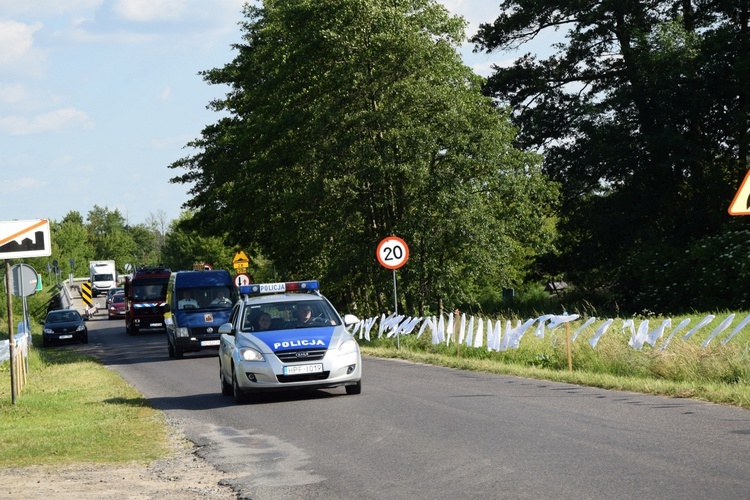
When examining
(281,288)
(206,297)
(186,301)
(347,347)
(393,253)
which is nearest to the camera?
(347,347)

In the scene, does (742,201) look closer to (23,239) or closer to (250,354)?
(250,354)

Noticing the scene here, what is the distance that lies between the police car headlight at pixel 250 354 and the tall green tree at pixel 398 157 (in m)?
16.7

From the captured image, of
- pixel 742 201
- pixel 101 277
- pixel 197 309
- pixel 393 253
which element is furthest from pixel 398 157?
pixel 101 277

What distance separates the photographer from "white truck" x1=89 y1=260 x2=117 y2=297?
11062cm

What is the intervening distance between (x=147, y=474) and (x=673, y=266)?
108 ft

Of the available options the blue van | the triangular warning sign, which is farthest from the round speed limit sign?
the triangular warning sign

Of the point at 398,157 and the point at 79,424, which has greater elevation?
the point at 398,157

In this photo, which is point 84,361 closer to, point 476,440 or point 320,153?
point 320,153

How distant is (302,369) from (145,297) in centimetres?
3873

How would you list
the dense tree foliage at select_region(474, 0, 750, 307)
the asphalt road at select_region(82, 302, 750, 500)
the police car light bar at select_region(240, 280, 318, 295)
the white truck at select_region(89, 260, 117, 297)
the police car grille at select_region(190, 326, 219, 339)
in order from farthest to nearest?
1. the white truck at select_region(89, 260, 117, 297)
2. the dense tree foliage at select_region(474, 0, 750, 307)
3. the police car grille at select_region(190, 326, 219, 339)
4. the police car light bar at select_region(240, 280, 318, 295)
5. the asphalt road at select_region(82, 302, 750, 500)

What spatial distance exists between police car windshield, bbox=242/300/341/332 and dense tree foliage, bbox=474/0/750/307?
81.5ft

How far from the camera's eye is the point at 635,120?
42031 millimetres

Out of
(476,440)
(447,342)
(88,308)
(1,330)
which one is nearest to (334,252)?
(447,342)

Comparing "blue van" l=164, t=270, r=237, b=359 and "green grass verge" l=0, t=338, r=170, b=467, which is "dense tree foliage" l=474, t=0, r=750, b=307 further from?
"green grass verge" l=0, t=338, r=170, b=467
